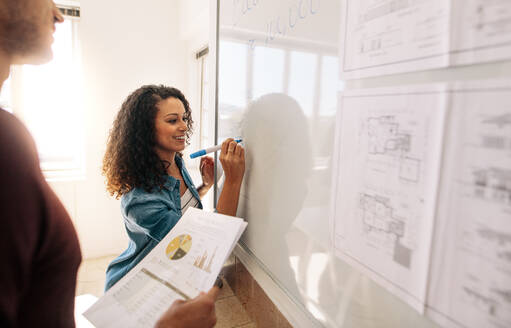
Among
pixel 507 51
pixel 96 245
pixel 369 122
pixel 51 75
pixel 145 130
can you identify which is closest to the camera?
pixel 507 51

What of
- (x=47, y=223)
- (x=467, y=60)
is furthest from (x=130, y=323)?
(x=467, y=60)

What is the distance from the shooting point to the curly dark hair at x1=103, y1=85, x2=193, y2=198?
104 cm

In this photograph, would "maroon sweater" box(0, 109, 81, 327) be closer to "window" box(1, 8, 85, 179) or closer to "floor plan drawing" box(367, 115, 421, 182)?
→ "floor plan drawing" box(367, 115, 421, 182)

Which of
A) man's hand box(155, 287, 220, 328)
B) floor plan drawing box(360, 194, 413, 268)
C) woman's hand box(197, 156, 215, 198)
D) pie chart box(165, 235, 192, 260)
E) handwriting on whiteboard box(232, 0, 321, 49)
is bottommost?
man's hand box(155, 287, 220, 328)

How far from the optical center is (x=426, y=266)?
348mm

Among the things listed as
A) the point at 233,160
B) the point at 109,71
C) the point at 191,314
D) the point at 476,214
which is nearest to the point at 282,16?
the point at 233,160

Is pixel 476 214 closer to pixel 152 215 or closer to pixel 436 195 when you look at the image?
pixel 436 195

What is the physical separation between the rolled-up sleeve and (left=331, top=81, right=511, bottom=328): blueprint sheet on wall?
63 cm

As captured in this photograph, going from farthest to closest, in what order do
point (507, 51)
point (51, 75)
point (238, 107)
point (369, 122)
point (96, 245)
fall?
point (96, 245), point (51, 75), point (238, 107), point (369, 122), point (507, 51)

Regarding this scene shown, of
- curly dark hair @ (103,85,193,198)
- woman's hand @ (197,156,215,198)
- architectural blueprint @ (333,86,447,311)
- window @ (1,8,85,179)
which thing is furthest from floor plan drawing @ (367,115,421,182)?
window @ (1,8,85,179)

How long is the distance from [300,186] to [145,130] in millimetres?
728

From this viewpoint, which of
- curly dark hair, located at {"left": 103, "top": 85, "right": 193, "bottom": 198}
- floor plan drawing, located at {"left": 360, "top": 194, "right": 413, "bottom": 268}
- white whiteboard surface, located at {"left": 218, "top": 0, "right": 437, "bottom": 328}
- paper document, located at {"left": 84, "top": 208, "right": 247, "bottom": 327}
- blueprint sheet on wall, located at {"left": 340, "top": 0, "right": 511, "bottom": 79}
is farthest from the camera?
curly dark hair, located at {"left": 103, "top": 85, "right": 193, "bottom": 198}

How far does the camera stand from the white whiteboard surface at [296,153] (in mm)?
488

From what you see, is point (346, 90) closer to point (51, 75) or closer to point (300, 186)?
point (300, 186)
